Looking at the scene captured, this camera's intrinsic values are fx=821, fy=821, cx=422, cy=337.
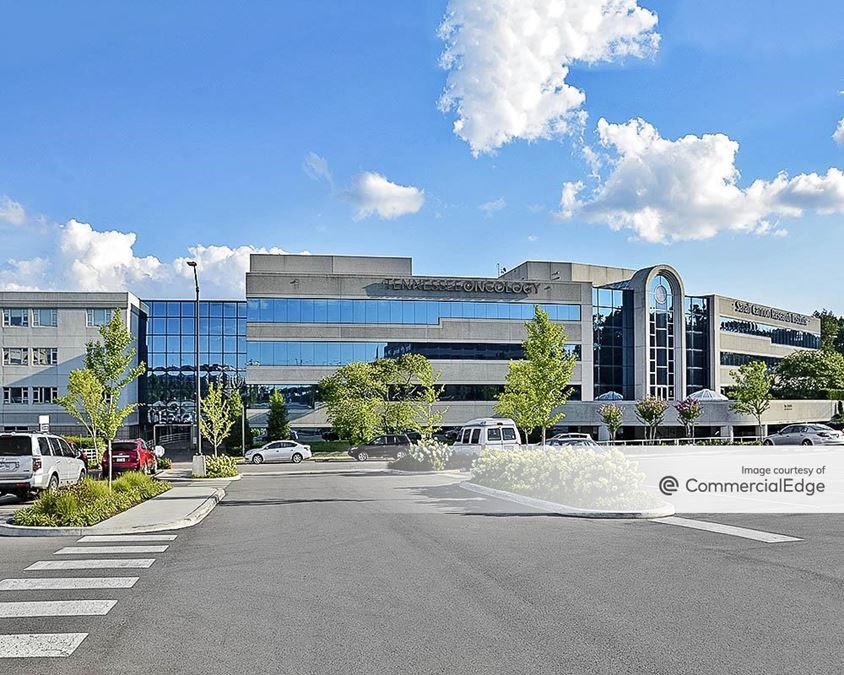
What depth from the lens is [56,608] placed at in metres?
8.95

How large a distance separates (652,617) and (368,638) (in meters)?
2.96

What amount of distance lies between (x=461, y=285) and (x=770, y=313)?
36.8 metres

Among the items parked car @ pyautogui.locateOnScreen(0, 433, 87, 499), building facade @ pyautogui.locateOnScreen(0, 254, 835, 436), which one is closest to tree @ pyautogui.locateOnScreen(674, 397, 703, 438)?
building facade @ pyautogui.locateOnScreen(0, 254, 835, 436)

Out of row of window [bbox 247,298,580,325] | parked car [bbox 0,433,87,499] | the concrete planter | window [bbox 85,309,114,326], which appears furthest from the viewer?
row of window [bbox 247,298,580,325]

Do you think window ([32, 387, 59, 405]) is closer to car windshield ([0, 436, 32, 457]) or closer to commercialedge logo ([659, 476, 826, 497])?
car windshield ([0, 436, 32, 457])

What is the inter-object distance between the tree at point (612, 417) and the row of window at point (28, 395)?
131ft

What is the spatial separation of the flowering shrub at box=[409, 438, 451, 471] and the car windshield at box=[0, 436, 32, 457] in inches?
684

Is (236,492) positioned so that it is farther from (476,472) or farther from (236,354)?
(236,354)

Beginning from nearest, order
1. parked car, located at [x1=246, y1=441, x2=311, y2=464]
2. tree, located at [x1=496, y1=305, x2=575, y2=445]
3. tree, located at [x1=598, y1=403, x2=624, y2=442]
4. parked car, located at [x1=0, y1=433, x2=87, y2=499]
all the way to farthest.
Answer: parked car, located at [x1=0, y1=433, x2=87, y2=499]
tree, located at [x1=496, y1=305, x2=575, y2=445]
parked car, located at [x1=246, y1=441, x2=311, y2=464]
tree, located at [x1=598, y1=403, x2=624, y2=442]

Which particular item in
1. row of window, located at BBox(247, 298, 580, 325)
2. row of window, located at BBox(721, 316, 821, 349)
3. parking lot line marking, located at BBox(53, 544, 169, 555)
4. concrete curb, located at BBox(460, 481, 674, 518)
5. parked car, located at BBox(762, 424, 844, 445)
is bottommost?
parked car, located at BBox(762, 424, 844, 445)

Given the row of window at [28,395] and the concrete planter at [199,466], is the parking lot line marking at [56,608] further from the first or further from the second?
the row of window at [28,395]

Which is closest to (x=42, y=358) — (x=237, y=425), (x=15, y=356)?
(x=15, y=356)

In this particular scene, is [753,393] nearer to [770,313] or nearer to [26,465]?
[770,313]

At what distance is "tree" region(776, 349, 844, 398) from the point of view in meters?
73.2
